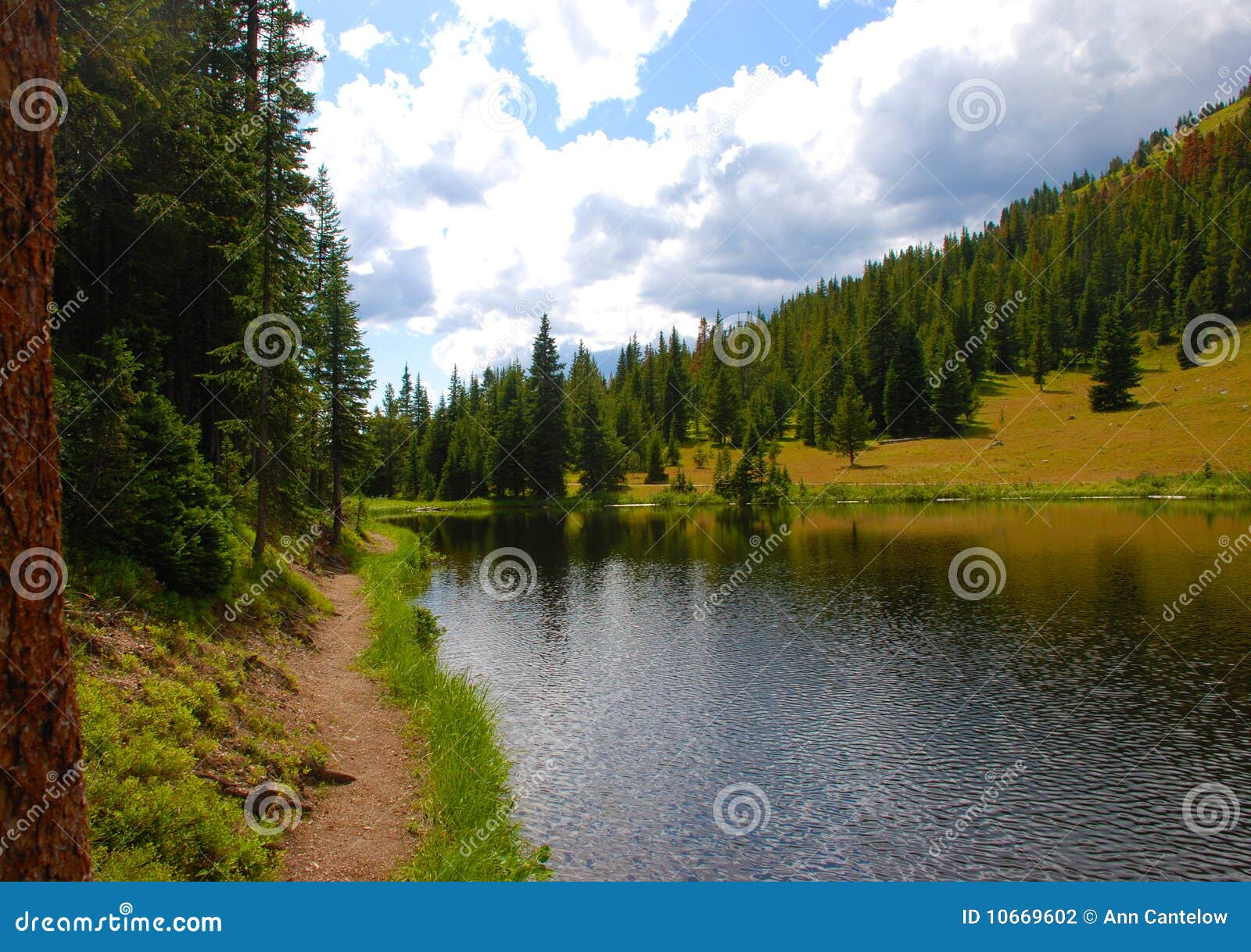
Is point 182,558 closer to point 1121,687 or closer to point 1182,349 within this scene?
point 1121,687

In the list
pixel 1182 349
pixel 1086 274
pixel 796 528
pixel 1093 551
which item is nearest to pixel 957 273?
pixel 1086 274

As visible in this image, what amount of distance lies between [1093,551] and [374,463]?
144 ft

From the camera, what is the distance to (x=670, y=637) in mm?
25016

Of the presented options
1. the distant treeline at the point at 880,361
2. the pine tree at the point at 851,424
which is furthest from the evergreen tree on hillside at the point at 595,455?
the pine tree at the point at 851,424

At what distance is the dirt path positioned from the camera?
30.0 feet

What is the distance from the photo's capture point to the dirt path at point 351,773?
9156 millimetres

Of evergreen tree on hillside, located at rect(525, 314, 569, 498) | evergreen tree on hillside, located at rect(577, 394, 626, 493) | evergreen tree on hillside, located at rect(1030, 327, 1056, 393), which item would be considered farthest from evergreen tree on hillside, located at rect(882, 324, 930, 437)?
evergreen tree on hillside, located at rect(525, 314, 569, 498)

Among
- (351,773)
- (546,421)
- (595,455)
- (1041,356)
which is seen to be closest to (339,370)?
(351,773)

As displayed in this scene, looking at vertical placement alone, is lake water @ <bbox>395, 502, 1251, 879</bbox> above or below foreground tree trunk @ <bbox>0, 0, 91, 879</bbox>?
below

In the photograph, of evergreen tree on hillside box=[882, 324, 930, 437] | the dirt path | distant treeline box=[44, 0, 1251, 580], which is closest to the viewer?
the dirt path

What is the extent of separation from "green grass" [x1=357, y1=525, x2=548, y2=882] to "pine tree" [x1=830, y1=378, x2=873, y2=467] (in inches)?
3173

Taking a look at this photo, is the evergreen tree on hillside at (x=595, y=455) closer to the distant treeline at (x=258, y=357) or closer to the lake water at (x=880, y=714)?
the distant treeline at (x=258, y=357)

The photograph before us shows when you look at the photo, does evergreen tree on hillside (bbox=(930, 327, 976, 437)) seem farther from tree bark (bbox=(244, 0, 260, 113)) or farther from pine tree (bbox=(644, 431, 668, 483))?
tree bark (bbox=(244, 0, 260, 113))

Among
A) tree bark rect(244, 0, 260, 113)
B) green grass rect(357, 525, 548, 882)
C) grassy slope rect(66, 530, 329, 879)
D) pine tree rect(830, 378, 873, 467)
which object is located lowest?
green grass rect(357, 525, 548, 882)
